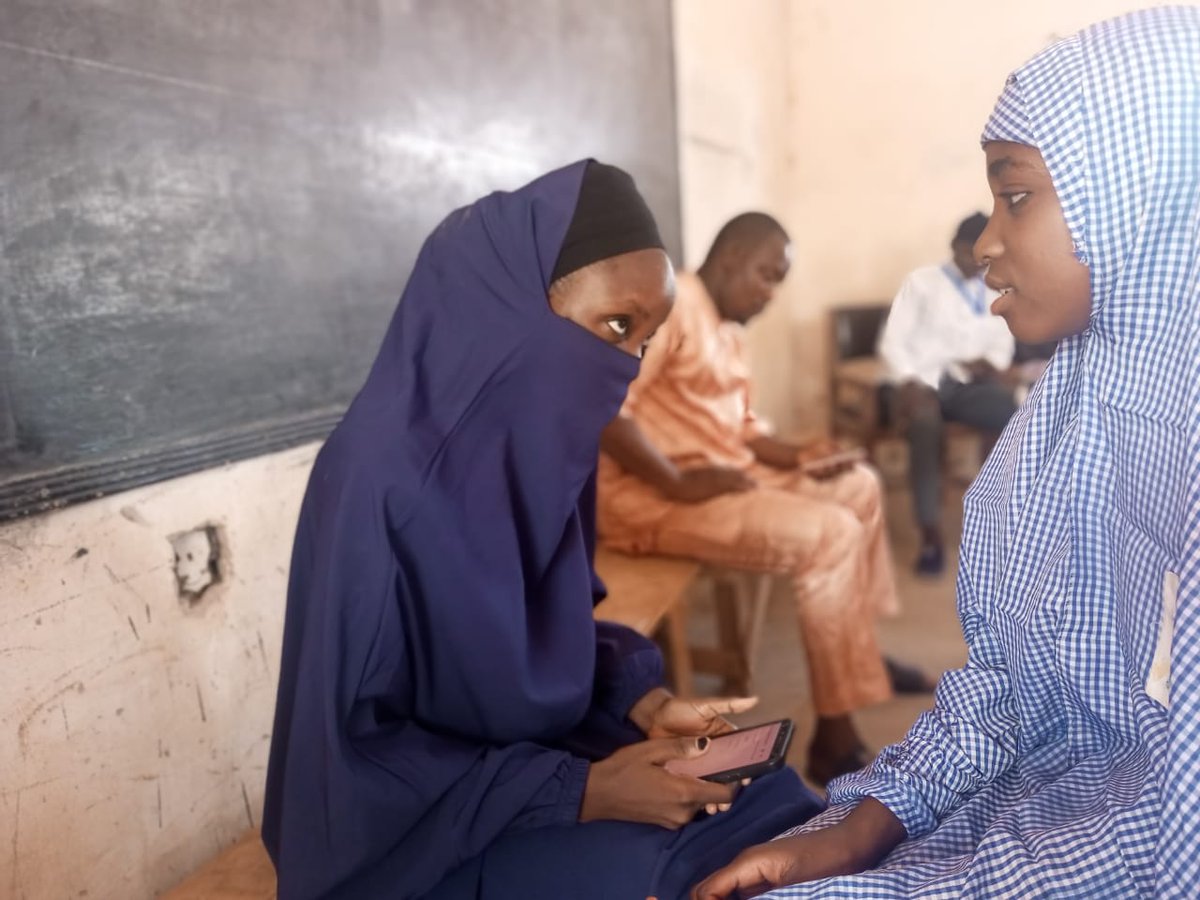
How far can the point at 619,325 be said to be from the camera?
127 cm

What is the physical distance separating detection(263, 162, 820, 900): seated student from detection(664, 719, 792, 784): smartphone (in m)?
0.02

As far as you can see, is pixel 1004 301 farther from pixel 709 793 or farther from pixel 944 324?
pixel 944 324

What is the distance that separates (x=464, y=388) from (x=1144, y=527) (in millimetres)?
753

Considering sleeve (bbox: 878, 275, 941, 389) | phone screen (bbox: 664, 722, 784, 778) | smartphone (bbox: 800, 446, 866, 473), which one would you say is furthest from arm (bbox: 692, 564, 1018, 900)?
smartphone (bbox: 800, 446, 866, 473)

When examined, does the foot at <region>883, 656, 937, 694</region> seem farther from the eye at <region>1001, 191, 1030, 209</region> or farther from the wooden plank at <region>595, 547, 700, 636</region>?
the eye at <region>1001, 191, 1030, 209</region>

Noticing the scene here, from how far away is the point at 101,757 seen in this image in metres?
1.42

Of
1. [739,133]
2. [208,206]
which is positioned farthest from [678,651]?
[739,133]

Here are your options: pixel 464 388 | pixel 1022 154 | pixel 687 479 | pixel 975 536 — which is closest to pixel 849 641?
pixel 687 479

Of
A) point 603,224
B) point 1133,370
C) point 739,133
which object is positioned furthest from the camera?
point 739,133

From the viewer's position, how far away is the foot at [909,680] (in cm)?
307

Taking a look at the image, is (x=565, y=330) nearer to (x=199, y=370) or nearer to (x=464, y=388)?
(x=464, y=388)

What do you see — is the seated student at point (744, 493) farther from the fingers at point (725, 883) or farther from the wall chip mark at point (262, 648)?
the fingers at point (725, 883)

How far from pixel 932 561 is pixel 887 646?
791mm

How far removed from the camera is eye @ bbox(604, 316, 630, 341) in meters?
1.26
